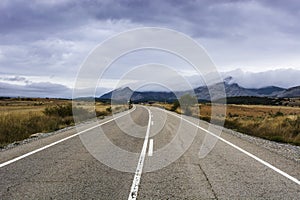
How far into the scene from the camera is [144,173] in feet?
23.4

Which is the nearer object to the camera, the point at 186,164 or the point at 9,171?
the point at 9,171

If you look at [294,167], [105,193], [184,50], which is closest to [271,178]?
[294,167]

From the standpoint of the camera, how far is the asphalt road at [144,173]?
5.58m

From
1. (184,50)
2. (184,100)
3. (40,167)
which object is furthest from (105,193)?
(184,100)

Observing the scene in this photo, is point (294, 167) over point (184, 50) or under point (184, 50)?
under

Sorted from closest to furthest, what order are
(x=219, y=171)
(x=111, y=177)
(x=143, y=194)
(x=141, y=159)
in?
(x=143, y=194) → (x=111, y=177) → (x=219, y=171) → (x=141, y=159)

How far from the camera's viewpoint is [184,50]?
640 inches

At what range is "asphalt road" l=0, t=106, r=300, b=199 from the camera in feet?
18.3

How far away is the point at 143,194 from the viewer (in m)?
5.50

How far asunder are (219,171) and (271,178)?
3.80 feet

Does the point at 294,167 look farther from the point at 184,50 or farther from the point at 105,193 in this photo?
the point at 184,50

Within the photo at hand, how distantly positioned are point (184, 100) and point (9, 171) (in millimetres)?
47441

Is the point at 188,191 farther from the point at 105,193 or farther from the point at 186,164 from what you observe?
the point at 186,164

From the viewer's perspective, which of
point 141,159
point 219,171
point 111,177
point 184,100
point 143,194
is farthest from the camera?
point 184,100
